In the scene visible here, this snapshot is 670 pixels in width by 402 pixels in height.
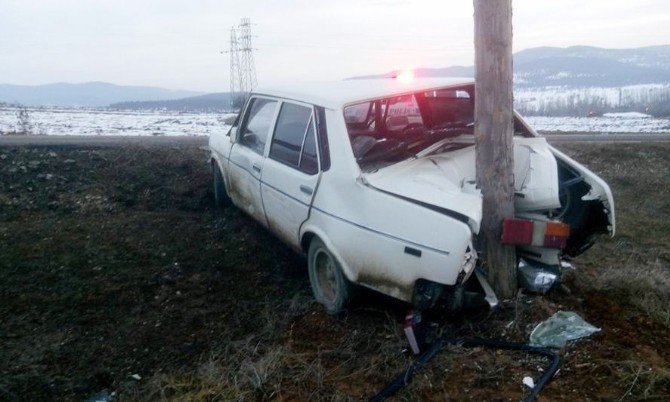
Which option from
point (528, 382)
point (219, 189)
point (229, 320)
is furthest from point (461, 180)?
point (219, 189)

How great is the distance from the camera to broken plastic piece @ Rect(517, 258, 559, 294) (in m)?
4.11

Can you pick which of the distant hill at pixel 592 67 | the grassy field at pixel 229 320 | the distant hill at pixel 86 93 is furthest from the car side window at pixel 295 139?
the distant hill at pixel 86 93

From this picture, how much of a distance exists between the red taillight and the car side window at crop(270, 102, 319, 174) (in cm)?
146

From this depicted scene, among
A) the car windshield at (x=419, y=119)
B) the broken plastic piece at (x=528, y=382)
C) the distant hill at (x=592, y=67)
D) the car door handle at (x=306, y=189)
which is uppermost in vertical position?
the distant hill at (x=592, y=67)

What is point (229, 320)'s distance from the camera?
4430 mm

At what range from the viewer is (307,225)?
172 inches

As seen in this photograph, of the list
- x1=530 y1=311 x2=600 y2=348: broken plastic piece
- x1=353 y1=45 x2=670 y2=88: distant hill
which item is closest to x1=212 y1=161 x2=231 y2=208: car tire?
x1=530 y1=311 x2=600 y2=348: broken plastic piece

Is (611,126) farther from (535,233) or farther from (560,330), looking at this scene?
A: (560,330)

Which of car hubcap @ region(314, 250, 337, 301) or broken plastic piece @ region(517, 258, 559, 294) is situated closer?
broken plastic piece @ region(517, 258, 559, 294)

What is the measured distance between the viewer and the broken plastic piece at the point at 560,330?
3.51m

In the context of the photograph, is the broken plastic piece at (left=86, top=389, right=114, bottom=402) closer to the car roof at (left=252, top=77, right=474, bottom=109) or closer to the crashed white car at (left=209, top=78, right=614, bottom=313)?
the crashed white car at (left=209, top=78, right=614, bottom=313)

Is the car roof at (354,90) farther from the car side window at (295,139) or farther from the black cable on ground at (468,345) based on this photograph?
the black cable on ground at (468,345)

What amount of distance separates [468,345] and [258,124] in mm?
2991

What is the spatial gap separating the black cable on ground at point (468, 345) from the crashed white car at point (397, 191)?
253mm
